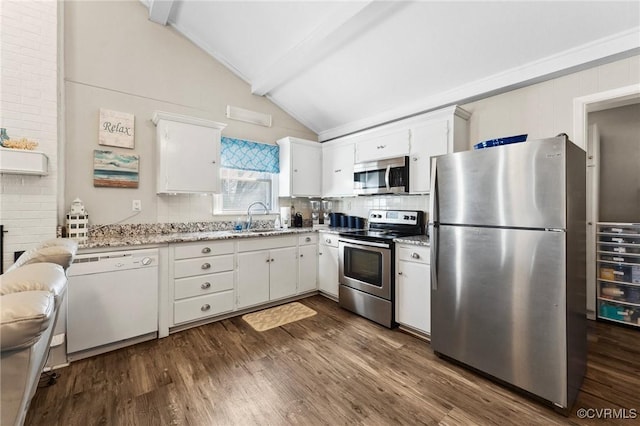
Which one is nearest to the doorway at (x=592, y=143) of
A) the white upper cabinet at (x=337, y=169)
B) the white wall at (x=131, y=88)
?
the white upper cabinet at (x=337, y=169)

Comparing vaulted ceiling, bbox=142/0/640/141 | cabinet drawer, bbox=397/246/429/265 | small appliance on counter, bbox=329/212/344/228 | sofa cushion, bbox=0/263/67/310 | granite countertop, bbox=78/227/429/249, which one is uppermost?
vaulted ceiling, bbox=142/0/640/141

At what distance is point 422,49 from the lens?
106 inches

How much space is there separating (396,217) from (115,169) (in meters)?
3.17

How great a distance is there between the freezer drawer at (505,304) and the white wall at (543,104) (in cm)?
144

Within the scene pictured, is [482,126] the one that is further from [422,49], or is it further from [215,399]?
[215,399]

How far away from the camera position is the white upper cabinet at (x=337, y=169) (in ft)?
12.7

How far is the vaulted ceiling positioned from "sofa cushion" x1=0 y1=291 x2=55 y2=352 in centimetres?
277

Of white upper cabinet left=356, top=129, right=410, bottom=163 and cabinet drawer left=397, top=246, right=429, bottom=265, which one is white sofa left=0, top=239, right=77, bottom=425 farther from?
white upper cabinet left=356, top=129, right=410, bottom=163

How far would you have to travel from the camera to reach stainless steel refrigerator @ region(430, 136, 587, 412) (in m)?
1.68

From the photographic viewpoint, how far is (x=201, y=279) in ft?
9.28

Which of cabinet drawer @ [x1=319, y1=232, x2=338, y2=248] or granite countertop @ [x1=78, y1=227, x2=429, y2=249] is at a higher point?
granite countertop @ [x1=78, y1=227, x2=429, y2=249]

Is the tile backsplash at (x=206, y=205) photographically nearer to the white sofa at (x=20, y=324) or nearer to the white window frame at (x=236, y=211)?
the white window frame at (x=236, y=211)

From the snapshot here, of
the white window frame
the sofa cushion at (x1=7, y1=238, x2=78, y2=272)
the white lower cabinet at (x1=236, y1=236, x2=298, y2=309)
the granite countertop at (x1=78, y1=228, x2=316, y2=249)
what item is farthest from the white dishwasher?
the sofa cushion at (x1=7, y1=238, x2=78, y2=272)

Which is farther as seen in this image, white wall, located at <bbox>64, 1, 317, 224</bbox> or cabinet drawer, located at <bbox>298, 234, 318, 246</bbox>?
cabinet drawer, located at <bbox>298, 234, 318, 246</bbox>
